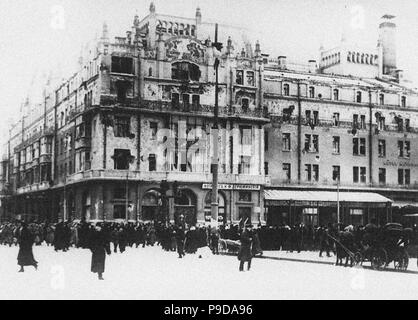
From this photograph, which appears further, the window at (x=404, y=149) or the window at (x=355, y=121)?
the window at (x=404, y=149)

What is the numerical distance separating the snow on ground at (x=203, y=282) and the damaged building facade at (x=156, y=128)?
2171 centimetres

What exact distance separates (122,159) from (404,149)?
24.7 metres

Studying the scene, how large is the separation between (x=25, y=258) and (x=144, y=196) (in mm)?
26685

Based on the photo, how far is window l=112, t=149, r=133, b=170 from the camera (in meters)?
47.9

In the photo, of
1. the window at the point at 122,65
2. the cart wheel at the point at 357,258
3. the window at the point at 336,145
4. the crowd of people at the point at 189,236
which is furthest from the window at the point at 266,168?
the cart wheel at the point at 357,258

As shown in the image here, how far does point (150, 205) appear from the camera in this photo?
4762 cm

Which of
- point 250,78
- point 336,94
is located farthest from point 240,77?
point 336,94

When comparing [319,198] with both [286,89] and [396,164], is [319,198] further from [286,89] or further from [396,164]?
[286,89]

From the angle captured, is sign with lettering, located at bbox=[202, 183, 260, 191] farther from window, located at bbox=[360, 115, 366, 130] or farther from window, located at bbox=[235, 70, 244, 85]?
window, located at bbox=[360, 115, 366, 130]

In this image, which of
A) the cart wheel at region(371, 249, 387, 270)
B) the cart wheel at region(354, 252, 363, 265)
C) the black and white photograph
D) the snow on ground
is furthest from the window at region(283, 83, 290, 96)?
the cart wheel at region(371, 249, 387, 270)

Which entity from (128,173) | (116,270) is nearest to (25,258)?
(116,270)

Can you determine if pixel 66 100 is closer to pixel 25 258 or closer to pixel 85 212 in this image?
pixel 85 212

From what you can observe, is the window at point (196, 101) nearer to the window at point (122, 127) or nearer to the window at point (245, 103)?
the window at point (245, 103)

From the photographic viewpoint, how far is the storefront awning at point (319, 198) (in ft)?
172
